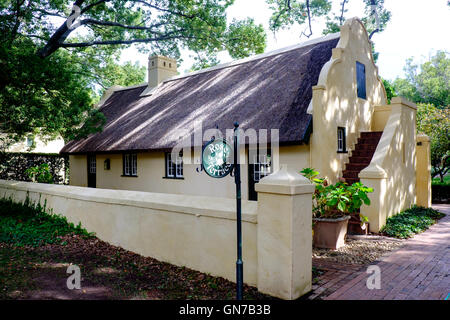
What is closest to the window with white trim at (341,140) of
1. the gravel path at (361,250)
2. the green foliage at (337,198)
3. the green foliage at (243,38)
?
the green foliage at (337,198)

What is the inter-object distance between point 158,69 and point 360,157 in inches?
489

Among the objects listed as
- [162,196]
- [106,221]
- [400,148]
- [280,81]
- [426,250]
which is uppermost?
[280,81]

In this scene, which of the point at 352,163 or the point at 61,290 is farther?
the point at 352,163

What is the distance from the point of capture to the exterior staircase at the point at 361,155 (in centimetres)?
1088

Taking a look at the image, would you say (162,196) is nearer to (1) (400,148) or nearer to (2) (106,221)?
(2) (106,221)

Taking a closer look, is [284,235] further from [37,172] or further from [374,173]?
[37,172]

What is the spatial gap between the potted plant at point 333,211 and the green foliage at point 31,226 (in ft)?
18.7

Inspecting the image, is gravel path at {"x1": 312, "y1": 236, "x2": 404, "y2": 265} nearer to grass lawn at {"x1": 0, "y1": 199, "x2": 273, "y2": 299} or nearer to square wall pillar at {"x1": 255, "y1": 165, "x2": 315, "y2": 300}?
square wall pillar at {"x1": 255, "y1": 165, "x2": 315, "y2": 300}

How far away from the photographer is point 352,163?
1144cm

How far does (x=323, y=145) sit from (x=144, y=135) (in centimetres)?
769

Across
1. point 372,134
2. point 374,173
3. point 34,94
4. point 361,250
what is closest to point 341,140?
point 372,134

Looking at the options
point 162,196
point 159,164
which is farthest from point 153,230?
point 159,164

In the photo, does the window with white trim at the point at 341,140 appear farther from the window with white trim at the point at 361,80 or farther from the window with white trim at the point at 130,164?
the window with white trim at the point at 130,164

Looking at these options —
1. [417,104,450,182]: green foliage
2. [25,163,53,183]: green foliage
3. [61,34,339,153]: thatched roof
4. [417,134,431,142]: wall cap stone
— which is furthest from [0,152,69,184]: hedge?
[417,104,450,182]: green foliage
